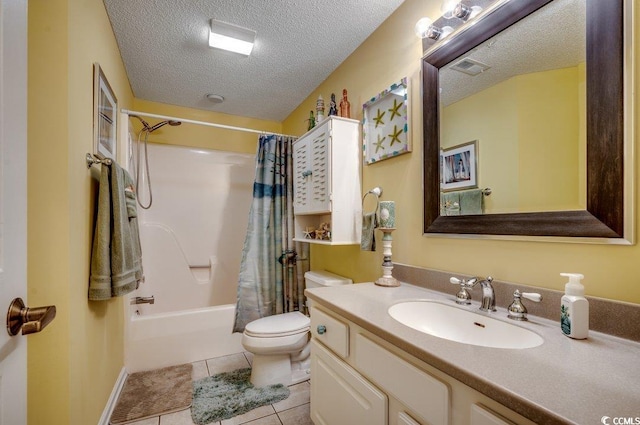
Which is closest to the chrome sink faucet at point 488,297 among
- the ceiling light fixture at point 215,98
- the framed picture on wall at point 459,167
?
the framed picture on wall at point 459,167

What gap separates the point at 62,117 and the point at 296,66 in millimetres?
1545

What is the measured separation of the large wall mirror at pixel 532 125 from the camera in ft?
2.58

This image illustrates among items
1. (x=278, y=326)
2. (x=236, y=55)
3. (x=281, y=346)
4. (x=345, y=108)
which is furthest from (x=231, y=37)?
(x=281, y=346)

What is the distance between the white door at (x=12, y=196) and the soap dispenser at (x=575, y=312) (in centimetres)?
127

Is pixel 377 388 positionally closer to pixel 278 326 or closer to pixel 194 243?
pixel 278 326

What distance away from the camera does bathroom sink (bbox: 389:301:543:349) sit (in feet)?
2.84

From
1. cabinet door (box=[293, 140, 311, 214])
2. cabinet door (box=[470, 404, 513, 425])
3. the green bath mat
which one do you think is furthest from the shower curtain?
cabinet door (box=[470, 404, 513, 425])

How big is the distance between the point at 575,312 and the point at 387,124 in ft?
3.93

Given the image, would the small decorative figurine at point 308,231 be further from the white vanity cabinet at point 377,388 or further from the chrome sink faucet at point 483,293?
the chrome sink faucet at point 483,293

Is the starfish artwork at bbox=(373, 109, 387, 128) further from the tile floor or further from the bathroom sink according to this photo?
the tile floor

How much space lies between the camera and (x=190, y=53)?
77.0 inches

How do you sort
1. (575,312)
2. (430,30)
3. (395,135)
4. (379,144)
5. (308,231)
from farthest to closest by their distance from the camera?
(308,231), (379,144), (395,135), (430,30), (575,312)

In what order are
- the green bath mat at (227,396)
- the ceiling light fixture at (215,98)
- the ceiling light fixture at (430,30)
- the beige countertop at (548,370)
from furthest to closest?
1. the ceiling light fixture at (215,98)
2. the green bath mat at (227,396)
3. the ceiling light fixture at (430,30)
4. the beige countertop at (548,370)

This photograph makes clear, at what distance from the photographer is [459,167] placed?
1222 mm
